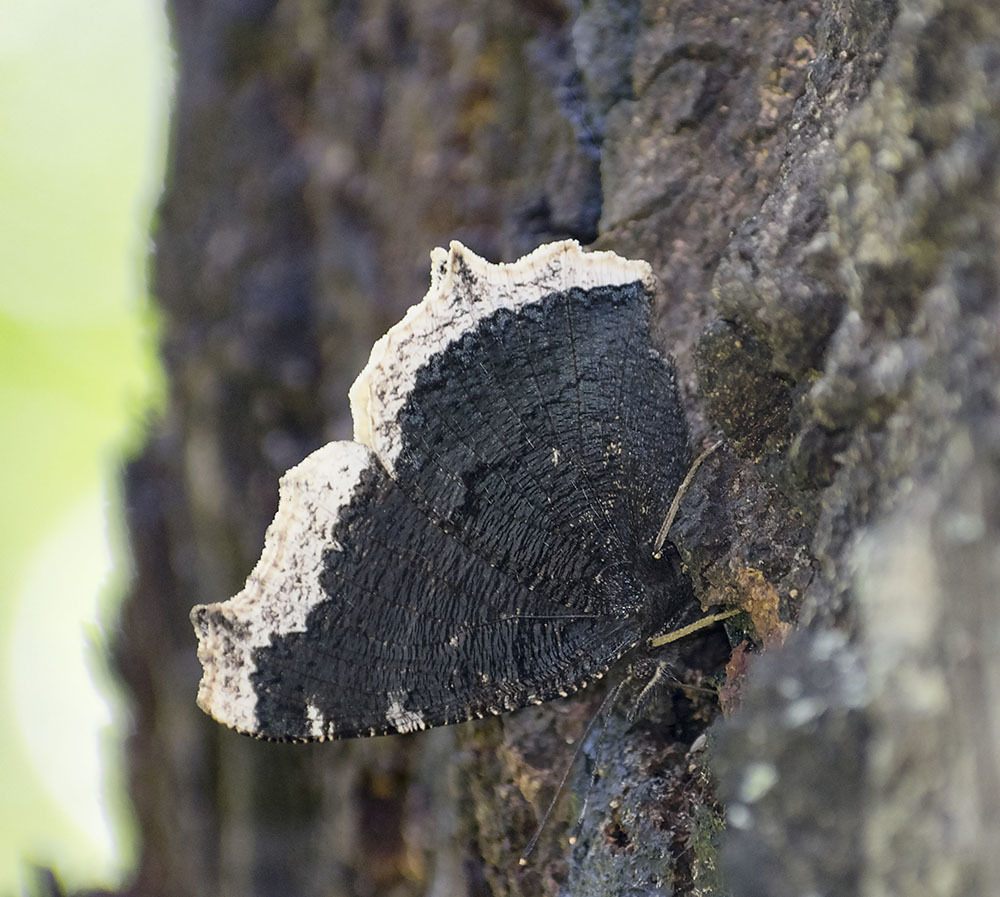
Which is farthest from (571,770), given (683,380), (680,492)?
(683,380)

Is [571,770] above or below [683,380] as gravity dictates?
below

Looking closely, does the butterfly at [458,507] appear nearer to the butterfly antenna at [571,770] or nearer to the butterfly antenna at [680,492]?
the butterfly antenna at [680,492]

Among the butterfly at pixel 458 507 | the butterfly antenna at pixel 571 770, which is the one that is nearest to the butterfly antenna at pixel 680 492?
the butterfly at pixel 458 507

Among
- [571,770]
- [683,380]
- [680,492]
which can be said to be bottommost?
[571,770]

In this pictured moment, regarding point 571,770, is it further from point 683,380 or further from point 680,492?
point 683,380

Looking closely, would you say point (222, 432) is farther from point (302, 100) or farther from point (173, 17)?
point (173, 17)

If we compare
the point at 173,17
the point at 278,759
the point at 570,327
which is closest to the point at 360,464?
the point at 570,327

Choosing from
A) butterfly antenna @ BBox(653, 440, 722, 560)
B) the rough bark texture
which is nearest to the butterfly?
butterfly antenna @ BBox(653, 440, 722, 560)
